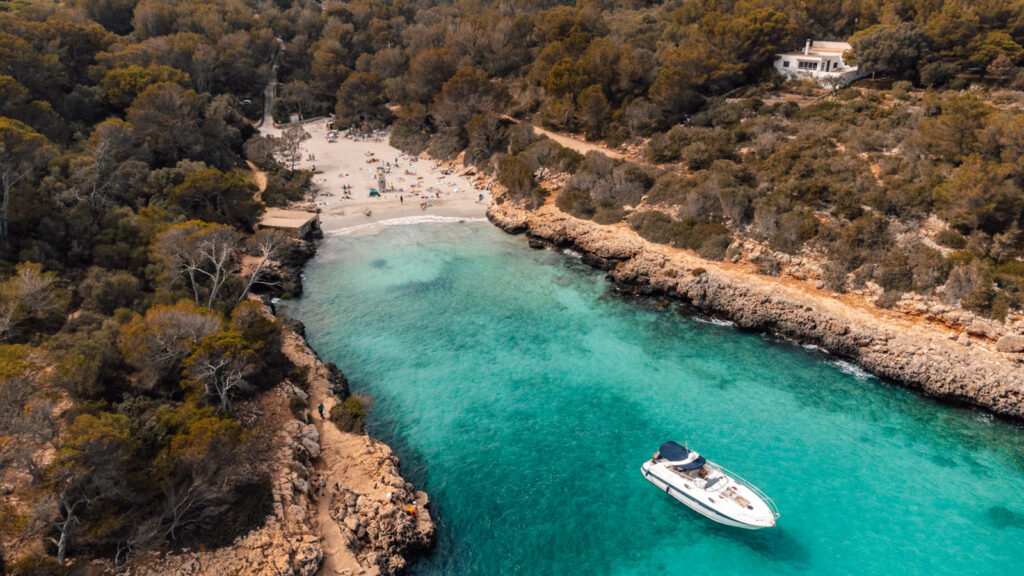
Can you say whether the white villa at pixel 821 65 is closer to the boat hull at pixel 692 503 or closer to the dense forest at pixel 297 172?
the dense forest at pixel 297 172

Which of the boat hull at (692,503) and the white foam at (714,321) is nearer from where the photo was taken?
the boat hull at (692,503)

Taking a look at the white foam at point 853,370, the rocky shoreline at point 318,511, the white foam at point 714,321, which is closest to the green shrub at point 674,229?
the white foam at point 714,321

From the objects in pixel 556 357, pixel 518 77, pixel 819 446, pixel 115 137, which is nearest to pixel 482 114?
pixel 518 77

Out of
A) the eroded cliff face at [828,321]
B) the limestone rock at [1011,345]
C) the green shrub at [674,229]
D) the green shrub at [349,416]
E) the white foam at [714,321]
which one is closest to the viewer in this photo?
the green shrub at [349,416]

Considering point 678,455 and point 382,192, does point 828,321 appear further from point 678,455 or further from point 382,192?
point 382,192

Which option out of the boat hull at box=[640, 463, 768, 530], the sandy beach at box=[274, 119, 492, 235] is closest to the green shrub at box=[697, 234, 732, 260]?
the boat hull at box=[640, 463, 768, 530]

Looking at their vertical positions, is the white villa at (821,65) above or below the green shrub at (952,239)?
above
